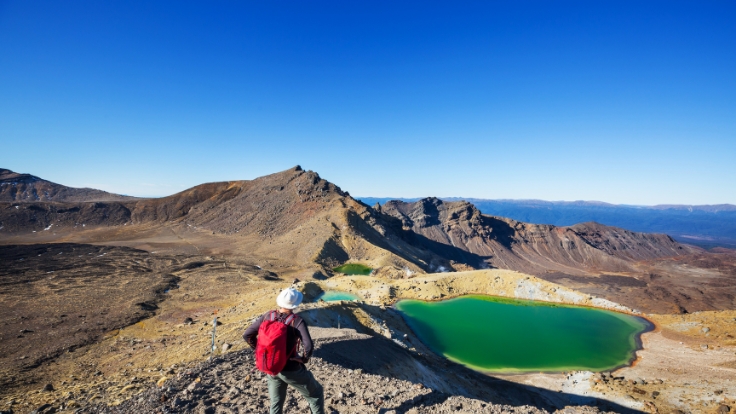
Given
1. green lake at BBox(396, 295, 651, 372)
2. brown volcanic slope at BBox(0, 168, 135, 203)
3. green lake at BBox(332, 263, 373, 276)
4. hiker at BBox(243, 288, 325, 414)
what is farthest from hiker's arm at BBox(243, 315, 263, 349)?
brown volcanic slope at BBox(0, 168, 135, 203)

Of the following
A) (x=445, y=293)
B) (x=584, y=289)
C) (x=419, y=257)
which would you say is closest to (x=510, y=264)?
(x=584, y=289)

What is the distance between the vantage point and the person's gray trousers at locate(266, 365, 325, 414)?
4832 millimetres

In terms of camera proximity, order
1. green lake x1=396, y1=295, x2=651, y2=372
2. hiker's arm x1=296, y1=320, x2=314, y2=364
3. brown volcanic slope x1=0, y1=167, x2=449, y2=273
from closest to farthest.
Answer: hiker's arm x1=296, y1=320, x2=314, y2=364 → green lake x1=396, y1=295, x2=651, y2=372 → brown volcanic slope x1=0, y1=167, x2=449, y2=273

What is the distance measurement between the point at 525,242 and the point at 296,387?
4582 inches

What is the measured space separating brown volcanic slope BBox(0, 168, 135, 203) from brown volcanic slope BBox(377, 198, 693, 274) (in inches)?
4548

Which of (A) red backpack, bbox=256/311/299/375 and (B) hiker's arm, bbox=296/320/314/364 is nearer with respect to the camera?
(A) red backpack, bbox=256/311/299/375

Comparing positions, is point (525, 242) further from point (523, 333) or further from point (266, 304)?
point (266, 304)

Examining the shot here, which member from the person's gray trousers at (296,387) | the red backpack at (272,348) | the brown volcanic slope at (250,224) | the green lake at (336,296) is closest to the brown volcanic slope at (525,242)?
the brown volcanic slope at (250,224)

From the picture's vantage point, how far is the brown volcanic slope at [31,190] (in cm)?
10713

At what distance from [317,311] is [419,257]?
50739 millimetres

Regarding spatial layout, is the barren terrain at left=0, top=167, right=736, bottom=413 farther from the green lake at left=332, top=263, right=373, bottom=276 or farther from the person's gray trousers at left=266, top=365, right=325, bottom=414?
the person's gray trousers at left=266, top=365, right=325, bottom=414

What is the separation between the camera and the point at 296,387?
4996 mm

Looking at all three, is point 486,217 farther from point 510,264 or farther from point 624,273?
point 624,273

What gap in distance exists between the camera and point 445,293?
3681cm
